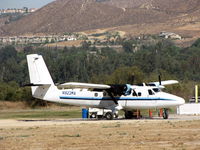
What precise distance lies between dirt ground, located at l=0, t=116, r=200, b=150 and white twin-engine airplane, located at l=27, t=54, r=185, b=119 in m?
8.12

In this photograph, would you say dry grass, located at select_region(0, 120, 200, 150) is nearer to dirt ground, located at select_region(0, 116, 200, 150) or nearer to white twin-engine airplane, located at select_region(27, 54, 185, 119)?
dirt ground, located at select_region(0, 116, 200, 150)

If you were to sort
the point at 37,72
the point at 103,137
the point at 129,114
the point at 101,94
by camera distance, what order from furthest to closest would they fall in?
1. the point at 129,114
2. the point at 101,94
3. the point at 37,72
4. the point at 103,137

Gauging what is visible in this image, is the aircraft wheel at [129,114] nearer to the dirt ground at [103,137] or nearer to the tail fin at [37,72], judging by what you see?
the tail fin at [37,72]

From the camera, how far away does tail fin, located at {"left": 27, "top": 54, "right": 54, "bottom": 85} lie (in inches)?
1900

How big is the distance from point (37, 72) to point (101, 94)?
5.31 meters

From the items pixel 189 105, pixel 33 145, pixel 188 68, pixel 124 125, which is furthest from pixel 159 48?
pixel 33 145

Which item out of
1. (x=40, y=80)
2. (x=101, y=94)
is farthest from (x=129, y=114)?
(x=40, y=80)

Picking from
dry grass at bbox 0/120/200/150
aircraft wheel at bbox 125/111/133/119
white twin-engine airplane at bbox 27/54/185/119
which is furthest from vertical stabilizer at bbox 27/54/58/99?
dry grass at bbox 0/120/200/150

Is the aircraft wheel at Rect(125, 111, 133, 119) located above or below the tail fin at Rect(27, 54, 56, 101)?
below

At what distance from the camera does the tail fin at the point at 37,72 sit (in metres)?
48.2

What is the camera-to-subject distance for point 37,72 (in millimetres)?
48219

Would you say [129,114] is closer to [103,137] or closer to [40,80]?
[40,80]

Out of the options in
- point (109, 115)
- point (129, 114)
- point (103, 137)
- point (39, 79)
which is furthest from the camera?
point (129, 114)

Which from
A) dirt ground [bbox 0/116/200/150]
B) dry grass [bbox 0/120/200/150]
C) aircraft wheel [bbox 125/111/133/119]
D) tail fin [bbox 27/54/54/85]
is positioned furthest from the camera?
aircraft wheel [bbox 125/111/133/119]
